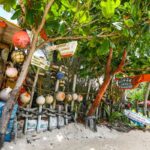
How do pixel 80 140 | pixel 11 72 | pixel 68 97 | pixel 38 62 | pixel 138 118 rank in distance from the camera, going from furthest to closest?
pixel 138 118 < pixel 68 97 < pixel 80 140 < pixel 38 62 < pixel 11 72

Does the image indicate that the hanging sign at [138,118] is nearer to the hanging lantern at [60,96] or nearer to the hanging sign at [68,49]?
the hanging lantern at [60,96]

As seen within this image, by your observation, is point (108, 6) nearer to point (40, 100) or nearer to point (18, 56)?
point (18, 56)

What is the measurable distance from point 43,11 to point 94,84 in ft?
16.0

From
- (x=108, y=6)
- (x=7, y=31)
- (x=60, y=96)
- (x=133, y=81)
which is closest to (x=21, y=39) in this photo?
(x=7, y=31)

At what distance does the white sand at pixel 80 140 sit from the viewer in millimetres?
5891

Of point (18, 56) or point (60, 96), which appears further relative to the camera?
point (60, 96)

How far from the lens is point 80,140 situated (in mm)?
7141

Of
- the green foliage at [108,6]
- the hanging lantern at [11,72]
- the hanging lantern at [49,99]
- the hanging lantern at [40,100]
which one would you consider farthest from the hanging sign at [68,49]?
the hanging lantern at [49,99]

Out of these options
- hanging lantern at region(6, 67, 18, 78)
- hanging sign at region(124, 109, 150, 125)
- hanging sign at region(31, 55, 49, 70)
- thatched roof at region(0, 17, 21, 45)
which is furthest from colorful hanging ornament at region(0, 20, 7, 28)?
hanging sign at region(124, 109, 150, 125)

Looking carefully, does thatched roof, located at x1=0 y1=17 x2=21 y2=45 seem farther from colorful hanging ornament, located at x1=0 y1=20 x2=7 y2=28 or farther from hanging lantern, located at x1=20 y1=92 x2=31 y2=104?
hanging lantern, located at x1=20 y1=92 x2=31 y2=104

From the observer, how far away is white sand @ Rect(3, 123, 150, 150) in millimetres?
5891

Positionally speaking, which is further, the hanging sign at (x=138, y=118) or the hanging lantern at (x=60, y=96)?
the hanging sign at (x=138, y=118)

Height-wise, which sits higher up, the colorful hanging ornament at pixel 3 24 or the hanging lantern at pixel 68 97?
the colorful hanging ornament at pixel 3 24

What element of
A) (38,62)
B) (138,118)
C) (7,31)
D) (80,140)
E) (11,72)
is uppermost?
(7,31)
